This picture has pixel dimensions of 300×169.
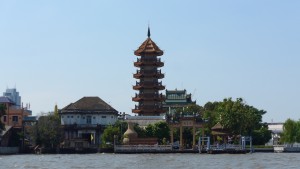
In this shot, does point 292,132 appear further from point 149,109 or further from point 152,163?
point 152,163

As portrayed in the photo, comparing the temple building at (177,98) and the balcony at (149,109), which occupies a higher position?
the temple building at (177,98)

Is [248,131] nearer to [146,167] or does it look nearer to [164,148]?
[164,148]

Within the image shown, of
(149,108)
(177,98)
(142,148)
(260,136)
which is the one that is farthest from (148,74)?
(142,148)

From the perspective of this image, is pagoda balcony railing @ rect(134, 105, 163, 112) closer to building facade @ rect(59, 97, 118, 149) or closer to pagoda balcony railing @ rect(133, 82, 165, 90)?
pagoda balcony railing @ rect(133, 82, 165, 90)

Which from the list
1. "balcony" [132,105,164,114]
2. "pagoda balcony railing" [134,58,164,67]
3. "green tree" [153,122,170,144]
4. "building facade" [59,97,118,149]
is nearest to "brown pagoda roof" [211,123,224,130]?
"green tree" [153,122,170,144]

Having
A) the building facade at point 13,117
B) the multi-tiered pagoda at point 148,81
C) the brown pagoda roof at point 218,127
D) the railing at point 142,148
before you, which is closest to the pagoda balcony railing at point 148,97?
the multi-tiered pagoda at point 148,81

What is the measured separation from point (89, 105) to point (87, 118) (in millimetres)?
3062

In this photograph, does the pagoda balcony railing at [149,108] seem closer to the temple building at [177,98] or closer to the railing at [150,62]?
the railing at [150,62]

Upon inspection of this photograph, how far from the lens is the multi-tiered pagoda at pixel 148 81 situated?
5192 inches

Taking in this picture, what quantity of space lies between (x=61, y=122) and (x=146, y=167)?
74075 mm

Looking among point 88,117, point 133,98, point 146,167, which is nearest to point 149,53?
point 133,98

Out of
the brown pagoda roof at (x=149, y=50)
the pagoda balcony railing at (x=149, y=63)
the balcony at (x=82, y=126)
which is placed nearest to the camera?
the balcony at (x=82, y=126)

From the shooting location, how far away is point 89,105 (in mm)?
131875

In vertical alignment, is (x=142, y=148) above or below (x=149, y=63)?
below
